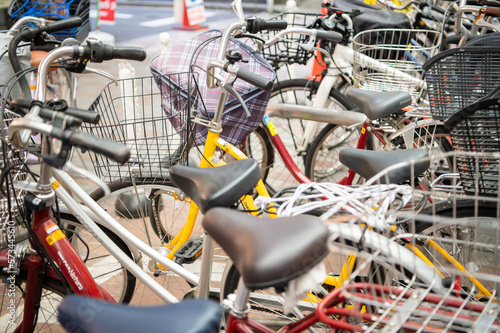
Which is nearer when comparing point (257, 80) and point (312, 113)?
point (257, 80)

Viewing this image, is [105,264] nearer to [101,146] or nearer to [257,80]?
[257,80]

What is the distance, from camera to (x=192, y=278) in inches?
82.7

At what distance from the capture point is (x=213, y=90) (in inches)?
100

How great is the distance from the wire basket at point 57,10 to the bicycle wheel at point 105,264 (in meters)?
1.90

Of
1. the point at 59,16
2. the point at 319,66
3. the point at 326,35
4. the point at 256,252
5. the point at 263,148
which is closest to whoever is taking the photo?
the point at 256,252

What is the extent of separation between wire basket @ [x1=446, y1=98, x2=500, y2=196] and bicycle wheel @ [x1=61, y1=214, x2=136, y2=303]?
4.87 feet

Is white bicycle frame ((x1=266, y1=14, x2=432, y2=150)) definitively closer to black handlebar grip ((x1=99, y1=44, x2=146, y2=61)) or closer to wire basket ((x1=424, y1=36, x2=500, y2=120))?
wire basket ((x1=424, y1=36, x2=500, y2=120))

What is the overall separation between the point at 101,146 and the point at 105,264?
5.09ft

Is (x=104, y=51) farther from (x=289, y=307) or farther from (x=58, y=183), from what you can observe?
(x=289, y=307)

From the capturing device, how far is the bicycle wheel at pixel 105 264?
222cm

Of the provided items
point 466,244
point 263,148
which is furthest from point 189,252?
point 263,148

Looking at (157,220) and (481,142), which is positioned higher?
(481,142)

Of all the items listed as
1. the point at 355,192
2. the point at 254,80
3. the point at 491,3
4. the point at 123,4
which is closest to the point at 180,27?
the point at 123,4

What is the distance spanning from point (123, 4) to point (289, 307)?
1264 centimetres
